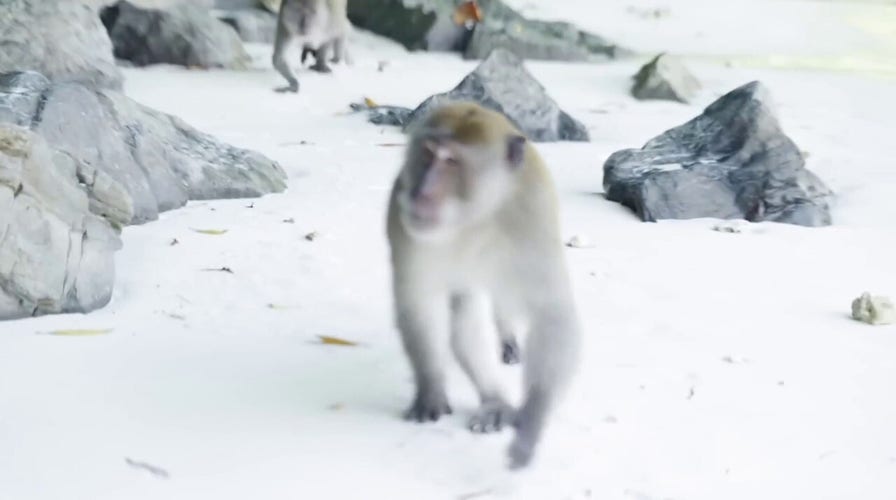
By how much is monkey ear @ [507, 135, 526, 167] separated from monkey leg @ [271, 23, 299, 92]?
239 inches

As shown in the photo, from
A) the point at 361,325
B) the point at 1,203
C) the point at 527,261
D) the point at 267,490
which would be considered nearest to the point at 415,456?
the point at 267,490

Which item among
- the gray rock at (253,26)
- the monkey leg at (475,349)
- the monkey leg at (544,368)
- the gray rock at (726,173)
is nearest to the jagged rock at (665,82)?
the gray rock at (726,173)

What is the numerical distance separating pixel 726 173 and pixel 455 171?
10.9 feet

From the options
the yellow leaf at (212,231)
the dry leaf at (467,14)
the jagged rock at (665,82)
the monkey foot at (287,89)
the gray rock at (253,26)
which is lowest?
the gray rock at (253,26)

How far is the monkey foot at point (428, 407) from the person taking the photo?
2.99 m

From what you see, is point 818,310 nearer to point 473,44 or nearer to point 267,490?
point 267,490

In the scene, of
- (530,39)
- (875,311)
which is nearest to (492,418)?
(875,311)

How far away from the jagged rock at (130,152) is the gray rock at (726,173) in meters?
1.71

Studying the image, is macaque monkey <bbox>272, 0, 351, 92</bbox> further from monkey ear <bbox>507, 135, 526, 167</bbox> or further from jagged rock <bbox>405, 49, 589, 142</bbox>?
monkey ear <bbox>507, 135, 526, 167</bbox>

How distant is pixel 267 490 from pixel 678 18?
10632mm

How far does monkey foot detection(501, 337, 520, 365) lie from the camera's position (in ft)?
11.4

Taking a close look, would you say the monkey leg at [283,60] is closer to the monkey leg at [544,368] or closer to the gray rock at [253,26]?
the gray rock at [253,26]

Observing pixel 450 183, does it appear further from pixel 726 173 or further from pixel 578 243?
pixel 726 173

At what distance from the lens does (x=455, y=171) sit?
2.54 m
